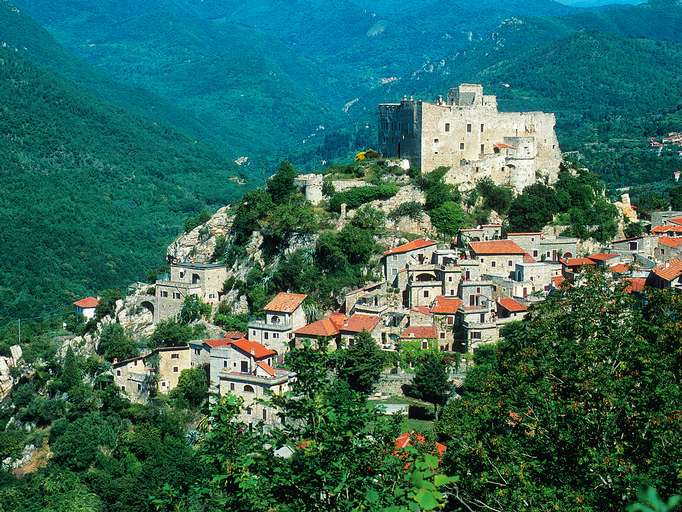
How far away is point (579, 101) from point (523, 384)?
144 metres

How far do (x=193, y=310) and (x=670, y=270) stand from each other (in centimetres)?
2187

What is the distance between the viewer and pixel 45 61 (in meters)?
186

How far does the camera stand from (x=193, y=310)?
158ft

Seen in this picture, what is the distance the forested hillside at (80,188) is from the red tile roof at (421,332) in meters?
46.6

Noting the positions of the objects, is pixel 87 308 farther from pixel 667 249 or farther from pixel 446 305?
pixel 667 249

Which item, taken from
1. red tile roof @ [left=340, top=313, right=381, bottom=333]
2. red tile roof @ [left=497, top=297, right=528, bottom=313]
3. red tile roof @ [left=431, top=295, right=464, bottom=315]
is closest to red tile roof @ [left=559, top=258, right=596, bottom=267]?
red tile roof @ [left=497, top=297, right=528, bottom=313]

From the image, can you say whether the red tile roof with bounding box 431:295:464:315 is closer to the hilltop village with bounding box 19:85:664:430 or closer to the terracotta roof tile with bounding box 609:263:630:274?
the hilltop village with bounding box 19:85:664:430

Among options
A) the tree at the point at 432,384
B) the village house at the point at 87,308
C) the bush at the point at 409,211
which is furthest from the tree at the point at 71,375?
the tree at the point at 432,384

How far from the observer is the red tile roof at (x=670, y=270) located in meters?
38.3

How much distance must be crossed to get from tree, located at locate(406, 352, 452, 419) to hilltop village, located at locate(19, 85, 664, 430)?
821 millimetres

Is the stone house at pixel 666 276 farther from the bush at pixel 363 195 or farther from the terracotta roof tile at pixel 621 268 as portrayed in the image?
the bush at pixel 363 195

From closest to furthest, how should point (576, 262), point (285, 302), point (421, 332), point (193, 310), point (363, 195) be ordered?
1. point (421, 332)
2. point (285, 302)
3. point (576, 262)
4. point (193, 310)
5. point (363, 195)

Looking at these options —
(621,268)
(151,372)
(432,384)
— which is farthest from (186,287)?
(621,268)

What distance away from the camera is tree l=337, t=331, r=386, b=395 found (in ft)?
126
